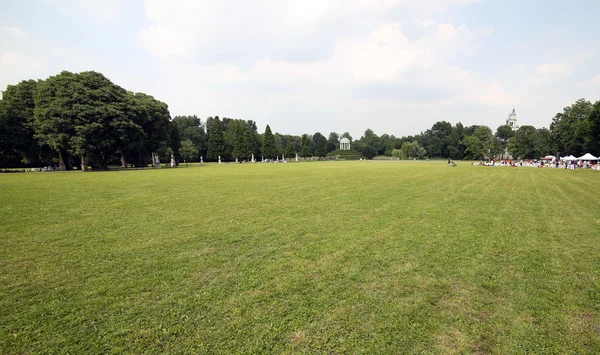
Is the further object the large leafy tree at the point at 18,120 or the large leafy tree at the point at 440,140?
the large leafy tree at the point at 440,140

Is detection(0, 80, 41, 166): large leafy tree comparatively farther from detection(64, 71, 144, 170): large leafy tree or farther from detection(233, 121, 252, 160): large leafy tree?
detection(233, 121, 252, 160): large leafy tree

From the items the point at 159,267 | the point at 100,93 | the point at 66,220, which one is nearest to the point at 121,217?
the point at 66,220

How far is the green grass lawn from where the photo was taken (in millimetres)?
3145

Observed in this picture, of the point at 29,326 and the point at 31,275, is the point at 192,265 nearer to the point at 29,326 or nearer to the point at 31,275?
the point at 29,326

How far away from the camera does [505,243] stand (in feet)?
21.2

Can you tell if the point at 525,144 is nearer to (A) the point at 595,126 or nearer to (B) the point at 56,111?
(A) the point at 595,126

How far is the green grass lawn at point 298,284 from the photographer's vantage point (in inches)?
124

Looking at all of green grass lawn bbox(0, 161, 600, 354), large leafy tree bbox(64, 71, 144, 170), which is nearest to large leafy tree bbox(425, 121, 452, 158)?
large leafy tree bbox(64, 71, 144, 170)

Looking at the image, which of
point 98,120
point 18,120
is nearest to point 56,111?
point 98,120

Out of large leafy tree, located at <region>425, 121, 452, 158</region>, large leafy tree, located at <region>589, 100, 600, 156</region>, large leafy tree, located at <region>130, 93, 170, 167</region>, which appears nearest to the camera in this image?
large leafy tree, located at <region>130, 93, 170, 167</region>

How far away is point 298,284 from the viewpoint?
438cm

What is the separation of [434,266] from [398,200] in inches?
277

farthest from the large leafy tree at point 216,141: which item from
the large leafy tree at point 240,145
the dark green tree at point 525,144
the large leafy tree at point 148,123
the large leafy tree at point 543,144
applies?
the dark green tree at point 525,144

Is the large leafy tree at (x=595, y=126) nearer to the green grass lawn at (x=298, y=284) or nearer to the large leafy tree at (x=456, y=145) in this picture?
the green grass lawn at (x=298, y=284)
